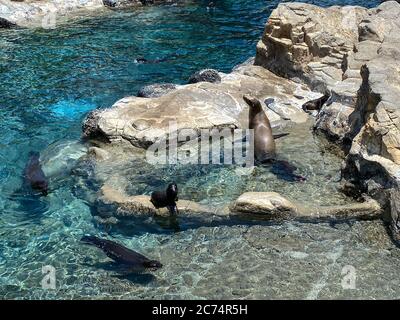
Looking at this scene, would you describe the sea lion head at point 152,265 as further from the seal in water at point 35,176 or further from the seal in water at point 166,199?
the seal in water at point 35,176

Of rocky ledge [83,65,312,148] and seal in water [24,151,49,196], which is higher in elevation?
rocky ledge [83,65,312,148]

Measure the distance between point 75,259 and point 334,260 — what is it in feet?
11.4

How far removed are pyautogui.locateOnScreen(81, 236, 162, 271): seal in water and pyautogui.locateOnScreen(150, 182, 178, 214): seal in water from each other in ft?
3.63

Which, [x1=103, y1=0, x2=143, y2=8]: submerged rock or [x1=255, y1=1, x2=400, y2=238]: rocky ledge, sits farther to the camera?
[x1=103, y1=0, x2=143, y2=8]: submerged rock

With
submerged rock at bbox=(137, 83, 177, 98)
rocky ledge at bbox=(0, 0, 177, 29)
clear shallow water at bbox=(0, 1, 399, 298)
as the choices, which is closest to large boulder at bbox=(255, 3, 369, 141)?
clear shallow water at bbox=(0, 1, 399, 298)

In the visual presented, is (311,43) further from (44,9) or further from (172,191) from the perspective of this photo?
(44,9)

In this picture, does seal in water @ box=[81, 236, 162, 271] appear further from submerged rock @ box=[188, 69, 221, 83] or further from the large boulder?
the large boulder

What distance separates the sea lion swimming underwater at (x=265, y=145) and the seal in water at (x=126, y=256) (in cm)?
320

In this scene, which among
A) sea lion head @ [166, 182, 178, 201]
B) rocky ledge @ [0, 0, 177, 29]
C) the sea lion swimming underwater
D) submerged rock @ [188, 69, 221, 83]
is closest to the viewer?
sea lion head @ [166, 182, 178, 201]

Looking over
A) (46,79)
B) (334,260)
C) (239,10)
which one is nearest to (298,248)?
(334,260)

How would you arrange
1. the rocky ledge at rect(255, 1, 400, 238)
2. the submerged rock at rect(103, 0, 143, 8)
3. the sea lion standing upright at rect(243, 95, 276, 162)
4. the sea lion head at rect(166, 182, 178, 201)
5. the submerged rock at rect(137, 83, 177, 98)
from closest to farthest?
the sea lion head at rect(166, 182, 178, 201) → the rocky ledge at rect(255, 1, 400, 238) → the sea lion standing upright at rect(243, 95, 276, 162) → the submerged rock at rect(137, 83, 177, 98) → the submerged rock at rect(103, 0, 143, 8)

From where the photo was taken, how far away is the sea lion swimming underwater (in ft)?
32.3

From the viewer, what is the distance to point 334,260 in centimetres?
763
